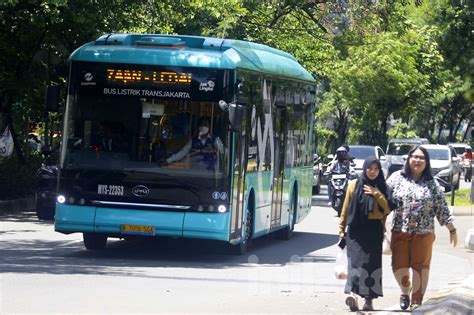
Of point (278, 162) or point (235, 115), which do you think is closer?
point (235, 115)

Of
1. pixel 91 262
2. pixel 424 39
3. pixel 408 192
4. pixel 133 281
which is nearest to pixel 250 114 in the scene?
pixel 91 262

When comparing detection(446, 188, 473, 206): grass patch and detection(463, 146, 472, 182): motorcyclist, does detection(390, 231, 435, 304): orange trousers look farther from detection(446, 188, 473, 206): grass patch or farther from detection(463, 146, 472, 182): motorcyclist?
detection(463, 146, 472, 182): motorcyclist

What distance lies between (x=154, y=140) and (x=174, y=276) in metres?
2.46

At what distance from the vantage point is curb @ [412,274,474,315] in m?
10.9

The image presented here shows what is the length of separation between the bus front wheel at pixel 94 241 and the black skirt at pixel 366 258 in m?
6.77

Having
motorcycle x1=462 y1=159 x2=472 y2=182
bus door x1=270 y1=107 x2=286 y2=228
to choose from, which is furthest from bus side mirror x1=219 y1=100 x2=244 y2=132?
motorcycle x1=462 y1=159 x2=472 y2=182

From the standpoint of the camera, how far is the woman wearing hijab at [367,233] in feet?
37.0

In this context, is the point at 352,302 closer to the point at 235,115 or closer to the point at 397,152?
the point at 235,115

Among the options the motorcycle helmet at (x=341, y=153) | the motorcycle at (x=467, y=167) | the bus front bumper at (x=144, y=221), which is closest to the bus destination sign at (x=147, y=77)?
the bus front bumper at (x=144, y=221)

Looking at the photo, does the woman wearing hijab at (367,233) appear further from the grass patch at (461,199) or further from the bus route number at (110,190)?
the grass patch at (461,199)

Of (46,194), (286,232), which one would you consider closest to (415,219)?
(286,232)

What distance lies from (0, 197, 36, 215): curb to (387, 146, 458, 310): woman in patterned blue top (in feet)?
47.1

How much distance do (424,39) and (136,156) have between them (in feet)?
137

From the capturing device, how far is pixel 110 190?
16141 millimetres
